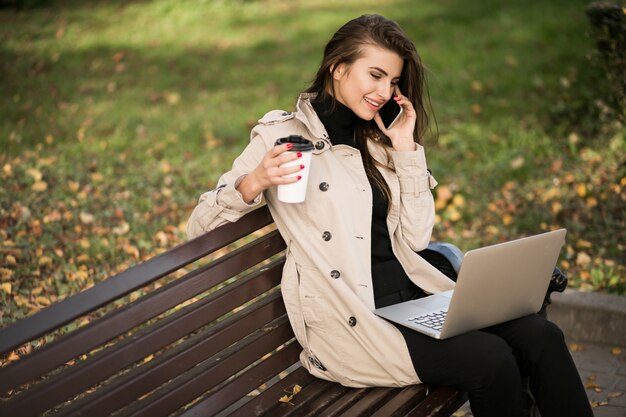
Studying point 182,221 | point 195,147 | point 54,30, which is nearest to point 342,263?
point 182,221

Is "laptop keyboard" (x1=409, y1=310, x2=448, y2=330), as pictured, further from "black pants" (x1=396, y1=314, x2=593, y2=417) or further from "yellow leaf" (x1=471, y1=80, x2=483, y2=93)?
"yellow leaf" (x1=471, y1=80, x2=483, y2=93)

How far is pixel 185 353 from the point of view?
279 centimetres

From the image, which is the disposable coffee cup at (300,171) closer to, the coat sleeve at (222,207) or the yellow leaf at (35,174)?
the coat sleeve at (222,207)

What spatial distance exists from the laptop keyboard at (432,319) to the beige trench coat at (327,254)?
3.6 inches

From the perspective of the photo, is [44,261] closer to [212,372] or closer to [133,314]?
[212,372]

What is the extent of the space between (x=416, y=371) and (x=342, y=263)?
45 centimetres

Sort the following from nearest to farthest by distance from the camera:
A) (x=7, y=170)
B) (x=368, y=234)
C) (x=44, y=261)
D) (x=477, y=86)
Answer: (x=368, y=234)
(x=44, y=261)
(x=7, y=170)
(x=477, y=86)

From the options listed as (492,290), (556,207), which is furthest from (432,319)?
(556,207)

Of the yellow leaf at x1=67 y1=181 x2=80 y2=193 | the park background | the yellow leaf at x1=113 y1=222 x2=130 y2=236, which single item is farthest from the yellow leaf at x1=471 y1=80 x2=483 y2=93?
the yellow leaf at x1=113 y1=222 x2=130 y2=236

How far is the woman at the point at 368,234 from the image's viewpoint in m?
2.94

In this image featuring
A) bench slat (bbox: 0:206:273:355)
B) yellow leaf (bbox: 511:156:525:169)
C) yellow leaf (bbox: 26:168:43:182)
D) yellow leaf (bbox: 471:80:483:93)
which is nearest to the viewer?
bench slat (bbox: 0:206:273:355)

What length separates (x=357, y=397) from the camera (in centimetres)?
302

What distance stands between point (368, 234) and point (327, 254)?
18 cm

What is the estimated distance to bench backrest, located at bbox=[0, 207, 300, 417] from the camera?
223 cm
